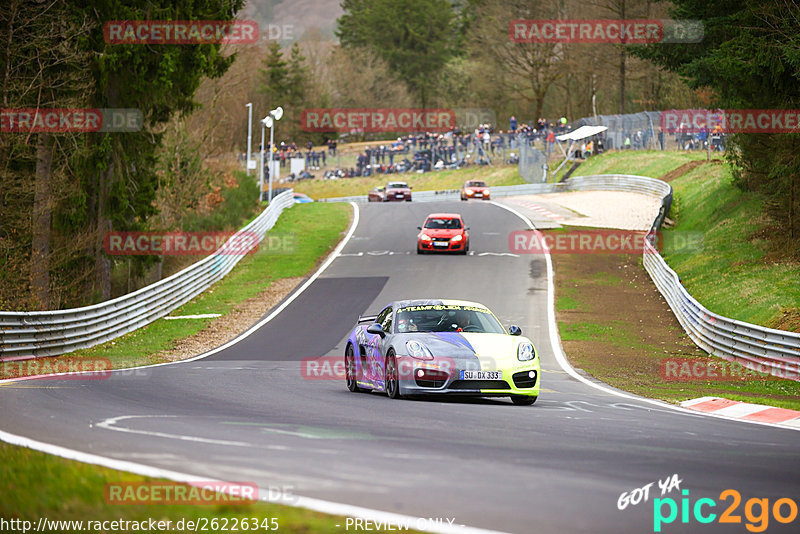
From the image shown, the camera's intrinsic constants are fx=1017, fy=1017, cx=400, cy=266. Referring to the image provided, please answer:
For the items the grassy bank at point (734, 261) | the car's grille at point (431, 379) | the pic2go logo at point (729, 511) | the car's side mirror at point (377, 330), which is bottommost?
the pic2go logo at point (729, 511)

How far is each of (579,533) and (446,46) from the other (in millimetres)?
139816

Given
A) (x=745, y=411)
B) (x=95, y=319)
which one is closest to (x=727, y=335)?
(x=745, y=411)

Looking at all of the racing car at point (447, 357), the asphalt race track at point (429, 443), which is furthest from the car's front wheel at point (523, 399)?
the asphalt race track at point (429, 443)

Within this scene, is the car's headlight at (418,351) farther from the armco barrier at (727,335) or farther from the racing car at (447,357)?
the armco barrier at (727,335)

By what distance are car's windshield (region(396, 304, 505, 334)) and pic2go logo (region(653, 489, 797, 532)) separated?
7.47m

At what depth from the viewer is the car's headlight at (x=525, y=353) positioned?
1288cm

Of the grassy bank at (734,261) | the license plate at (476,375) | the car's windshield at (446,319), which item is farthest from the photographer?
the grassy bank at (734,261)

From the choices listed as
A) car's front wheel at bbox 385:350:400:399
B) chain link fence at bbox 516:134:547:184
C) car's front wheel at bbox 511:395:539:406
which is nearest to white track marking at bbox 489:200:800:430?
car's front wheel at bbox 511:395:539:406

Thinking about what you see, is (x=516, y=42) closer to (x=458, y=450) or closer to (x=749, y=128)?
(x=749, y=128)

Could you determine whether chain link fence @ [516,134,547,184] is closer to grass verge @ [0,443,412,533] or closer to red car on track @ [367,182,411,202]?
red car on track @ [367,182,411,202]

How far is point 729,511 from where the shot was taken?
6043 mm

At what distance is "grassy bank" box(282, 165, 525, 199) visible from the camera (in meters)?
80.5

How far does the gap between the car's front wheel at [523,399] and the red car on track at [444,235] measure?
88.5 ft

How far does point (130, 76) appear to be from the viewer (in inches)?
1212
